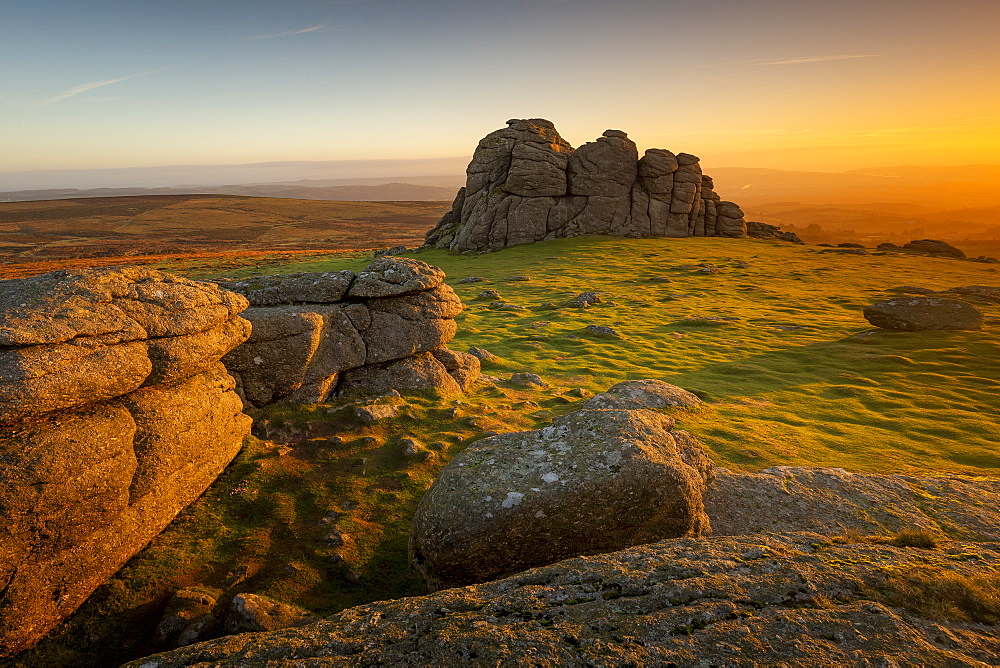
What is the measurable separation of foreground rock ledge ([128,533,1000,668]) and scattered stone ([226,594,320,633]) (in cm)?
197

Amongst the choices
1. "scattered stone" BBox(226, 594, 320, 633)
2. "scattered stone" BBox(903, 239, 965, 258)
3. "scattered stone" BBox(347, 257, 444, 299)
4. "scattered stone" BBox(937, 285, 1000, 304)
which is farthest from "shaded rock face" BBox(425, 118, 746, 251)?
"scattered stone" BBox(226, 594, 320, 633)

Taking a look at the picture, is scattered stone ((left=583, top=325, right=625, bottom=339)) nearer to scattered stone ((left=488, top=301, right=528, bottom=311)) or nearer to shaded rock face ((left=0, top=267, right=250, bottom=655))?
scattered stone ((left=488, top=301, right=528, bottom=311))

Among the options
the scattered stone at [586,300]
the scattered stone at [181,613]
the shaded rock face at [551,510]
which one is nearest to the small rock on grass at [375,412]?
Answer: the shaded rock face at [551,510]

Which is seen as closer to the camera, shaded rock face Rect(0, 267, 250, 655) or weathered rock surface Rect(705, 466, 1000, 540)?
shaded rock face Rect(0, 267, 250, 655)

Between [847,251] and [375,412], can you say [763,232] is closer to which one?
[847,251]

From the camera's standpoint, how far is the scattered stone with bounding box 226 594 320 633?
8.02 metres

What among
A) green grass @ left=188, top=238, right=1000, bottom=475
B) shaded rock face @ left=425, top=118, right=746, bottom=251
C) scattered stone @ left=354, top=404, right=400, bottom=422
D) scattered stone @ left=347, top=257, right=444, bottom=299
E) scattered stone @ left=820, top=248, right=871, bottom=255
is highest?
shaded rock face @ left=425, top=118, right=746, bottom=251

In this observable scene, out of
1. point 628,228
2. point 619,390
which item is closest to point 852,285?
point 628,228

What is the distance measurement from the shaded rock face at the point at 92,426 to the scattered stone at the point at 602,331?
80.2 feet

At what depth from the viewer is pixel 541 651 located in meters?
5.00

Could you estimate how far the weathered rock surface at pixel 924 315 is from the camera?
105 feet

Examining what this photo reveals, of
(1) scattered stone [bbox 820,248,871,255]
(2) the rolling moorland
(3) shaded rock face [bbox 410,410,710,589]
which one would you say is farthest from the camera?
(1) scattered stone [bbox 820,248,871,255]

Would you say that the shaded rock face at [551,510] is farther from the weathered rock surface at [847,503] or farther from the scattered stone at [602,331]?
the scattered stone at [602,331]

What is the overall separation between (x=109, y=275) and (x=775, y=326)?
38.4m
